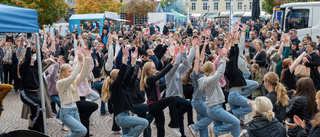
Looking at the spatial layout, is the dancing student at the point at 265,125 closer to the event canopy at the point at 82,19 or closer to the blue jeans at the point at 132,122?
the blue jeans at the point at 132,122

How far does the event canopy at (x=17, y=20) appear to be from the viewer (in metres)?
5.32

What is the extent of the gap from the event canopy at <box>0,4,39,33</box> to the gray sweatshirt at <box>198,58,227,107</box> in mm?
3061

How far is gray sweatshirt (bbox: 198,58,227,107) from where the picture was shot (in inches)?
233

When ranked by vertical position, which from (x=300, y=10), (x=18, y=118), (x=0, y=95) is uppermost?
(x=300, y=10)

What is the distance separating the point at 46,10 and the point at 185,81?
1865cm

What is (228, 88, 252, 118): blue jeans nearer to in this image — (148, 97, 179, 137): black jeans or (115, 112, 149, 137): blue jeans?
(148, 97, 179, 137): black jeans

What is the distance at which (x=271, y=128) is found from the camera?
4398mm

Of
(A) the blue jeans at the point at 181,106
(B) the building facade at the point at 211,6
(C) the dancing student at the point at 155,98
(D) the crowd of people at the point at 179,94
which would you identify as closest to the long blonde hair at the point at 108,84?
(D) the crowd of people at the point at 179,94

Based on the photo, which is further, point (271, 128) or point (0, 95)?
point (0, 95)

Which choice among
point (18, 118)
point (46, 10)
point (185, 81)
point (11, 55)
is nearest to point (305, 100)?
point (185, 81)

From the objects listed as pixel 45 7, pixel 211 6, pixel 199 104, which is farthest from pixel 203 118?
pixel 211 6

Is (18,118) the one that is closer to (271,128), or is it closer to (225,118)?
(225,118)

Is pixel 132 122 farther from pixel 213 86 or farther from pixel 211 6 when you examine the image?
pixel 211 6

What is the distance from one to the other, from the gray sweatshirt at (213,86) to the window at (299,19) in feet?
43.0
